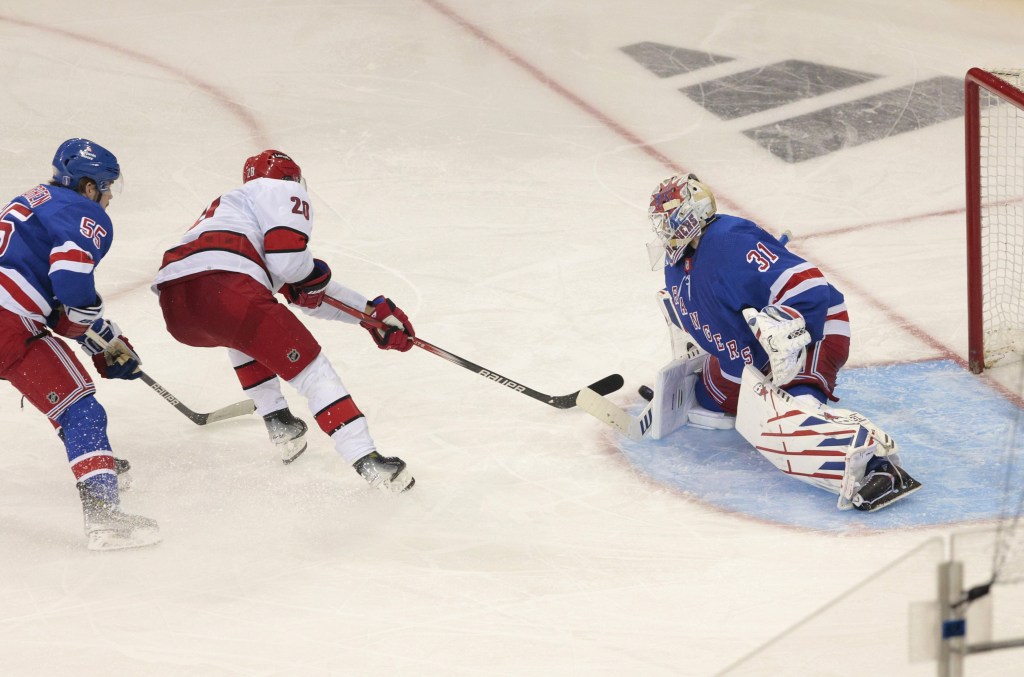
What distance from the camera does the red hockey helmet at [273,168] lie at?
3.62 metres

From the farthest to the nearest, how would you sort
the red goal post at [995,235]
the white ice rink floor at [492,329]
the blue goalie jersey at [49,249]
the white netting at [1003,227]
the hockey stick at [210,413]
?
the white netting at [1003,227], the red goal post at [995,235], the hockey stick at [210,413], the blue goalie jersey at [49,249], the white ice rink floor at [492,329]

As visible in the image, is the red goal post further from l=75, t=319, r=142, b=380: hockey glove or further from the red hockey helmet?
l=75, t=319, r=142, b=380: hockey glove

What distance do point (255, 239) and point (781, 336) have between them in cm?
138

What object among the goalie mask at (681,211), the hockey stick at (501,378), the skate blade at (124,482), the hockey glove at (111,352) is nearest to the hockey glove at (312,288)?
the hockey stick at (501,378)

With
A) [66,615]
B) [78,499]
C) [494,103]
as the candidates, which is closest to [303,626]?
[66,615]

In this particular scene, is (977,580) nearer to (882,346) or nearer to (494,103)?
(882,346)

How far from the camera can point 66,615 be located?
3.18 m

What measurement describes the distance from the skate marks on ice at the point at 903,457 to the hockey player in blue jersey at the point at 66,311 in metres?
1.40

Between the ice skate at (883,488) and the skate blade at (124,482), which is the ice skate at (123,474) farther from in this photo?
the ice skate at (883,488)

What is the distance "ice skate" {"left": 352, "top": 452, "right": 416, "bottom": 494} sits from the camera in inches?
138

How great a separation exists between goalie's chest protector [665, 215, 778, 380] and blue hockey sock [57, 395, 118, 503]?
1.57m

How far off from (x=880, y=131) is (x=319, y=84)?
8.80 feet

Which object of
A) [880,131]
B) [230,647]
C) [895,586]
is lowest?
[230,647]

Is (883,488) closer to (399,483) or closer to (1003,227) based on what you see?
(399,483)
